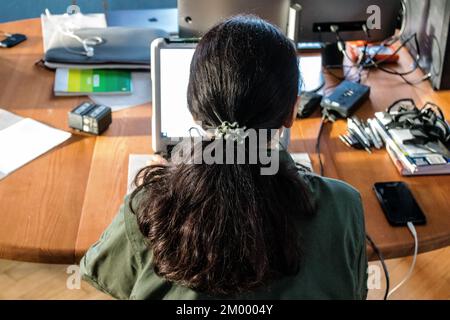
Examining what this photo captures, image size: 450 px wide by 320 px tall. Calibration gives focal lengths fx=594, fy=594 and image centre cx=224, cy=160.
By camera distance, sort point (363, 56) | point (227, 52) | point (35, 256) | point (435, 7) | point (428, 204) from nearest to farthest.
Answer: point (227, 52)
point (35, 256)
point (428, 204)
point (435, 7)
point (363, 56)

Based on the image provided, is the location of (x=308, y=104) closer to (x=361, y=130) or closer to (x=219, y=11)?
(x=361, y=130)

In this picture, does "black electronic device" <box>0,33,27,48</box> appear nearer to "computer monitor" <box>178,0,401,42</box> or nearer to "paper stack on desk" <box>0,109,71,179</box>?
"paper stack on desk" <box>0,109,71,179</box>

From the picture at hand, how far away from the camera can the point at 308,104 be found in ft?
5.41

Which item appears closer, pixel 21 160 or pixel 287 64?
pixel 287 64

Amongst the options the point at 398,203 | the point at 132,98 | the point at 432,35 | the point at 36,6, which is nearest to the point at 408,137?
the point at 398,203

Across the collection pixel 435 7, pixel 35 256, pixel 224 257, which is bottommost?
pixel 35 256

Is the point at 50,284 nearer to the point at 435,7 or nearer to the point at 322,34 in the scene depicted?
the point at 322,34

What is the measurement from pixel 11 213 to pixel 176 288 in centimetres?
48

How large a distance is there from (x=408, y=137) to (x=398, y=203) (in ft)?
0.78

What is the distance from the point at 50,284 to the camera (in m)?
1.96

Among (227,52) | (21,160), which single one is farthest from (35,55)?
(227,52)

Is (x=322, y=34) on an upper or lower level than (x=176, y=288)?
upper

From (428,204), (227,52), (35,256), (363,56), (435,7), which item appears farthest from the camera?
(363,56)

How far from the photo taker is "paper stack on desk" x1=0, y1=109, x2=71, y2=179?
1.42m
